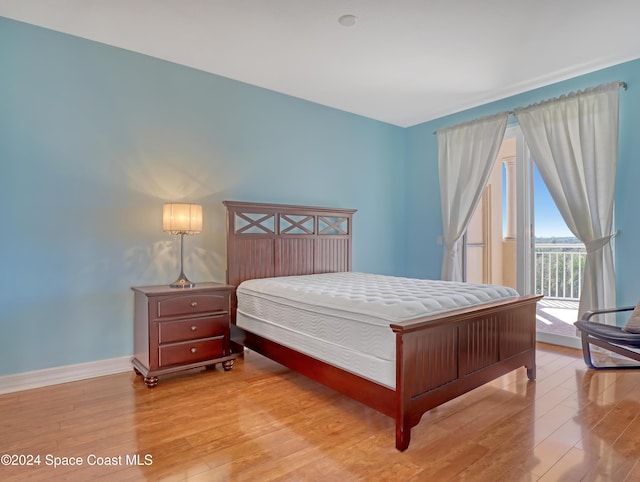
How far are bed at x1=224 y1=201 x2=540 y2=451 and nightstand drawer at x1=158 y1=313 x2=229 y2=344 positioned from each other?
282mm

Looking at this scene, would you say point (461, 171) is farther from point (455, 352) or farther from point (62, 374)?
point (62, 374)

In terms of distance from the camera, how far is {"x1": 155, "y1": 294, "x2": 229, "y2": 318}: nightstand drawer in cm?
279

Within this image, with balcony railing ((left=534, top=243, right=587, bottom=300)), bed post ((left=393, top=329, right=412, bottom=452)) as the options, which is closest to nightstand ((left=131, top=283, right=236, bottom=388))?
bed post ((left=393, top=329, right=412, bottom=452))

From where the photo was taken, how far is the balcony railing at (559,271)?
429 centimetres

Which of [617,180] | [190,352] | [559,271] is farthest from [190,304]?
[559,271]

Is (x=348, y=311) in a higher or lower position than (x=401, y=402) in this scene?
higher

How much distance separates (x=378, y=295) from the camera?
2.44 meters

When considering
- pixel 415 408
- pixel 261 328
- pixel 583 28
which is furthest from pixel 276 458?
pixel 583 28

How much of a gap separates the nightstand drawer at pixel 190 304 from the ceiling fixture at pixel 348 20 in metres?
2.31

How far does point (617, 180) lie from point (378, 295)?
2.62m

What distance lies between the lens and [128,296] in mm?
3137

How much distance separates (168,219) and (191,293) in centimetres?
63

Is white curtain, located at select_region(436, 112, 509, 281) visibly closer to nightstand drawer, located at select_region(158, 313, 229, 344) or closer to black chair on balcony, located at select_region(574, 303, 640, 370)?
black chair on balcony, located at select_region(574, 303, 640, 370)

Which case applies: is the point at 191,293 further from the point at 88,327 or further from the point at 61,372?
the point at 61,372
